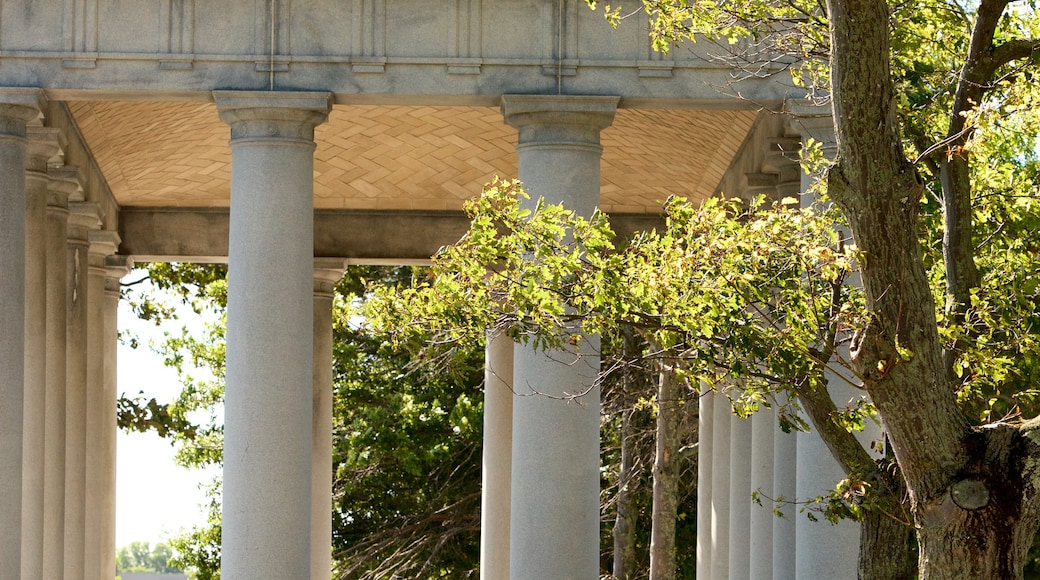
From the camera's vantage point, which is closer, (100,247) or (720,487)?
(100,247)

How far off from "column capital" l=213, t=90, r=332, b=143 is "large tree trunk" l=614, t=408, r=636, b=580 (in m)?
43.2

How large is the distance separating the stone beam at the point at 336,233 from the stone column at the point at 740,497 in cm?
1185

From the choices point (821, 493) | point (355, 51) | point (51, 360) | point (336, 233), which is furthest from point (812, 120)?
point (336, 233)

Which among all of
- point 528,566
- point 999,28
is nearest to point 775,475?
point 528,566

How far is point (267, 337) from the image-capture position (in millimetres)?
44875

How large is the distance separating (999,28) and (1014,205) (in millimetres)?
4236

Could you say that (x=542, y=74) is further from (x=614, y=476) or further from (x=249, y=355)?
(x=614, y=476)

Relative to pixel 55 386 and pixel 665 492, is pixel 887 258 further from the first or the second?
pixel 665 492

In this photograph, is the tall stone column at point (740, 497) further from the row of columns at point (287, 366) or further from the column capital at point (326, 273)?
the column capital at point (326, 273)

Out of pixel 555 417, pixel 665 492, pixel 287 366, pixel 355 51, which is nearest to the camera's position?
pixel 287 366

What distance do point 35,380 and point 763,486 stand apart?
25.5 metres

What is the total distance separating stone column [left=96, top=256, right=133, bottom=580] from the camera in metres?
69.1

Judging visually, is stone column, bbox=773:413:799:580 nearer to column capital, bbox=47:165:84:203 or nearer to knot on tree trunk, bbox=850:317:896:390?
knot on tree trunk, bbox=850:317:896:390

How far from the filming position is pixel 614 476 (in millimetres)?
98125
